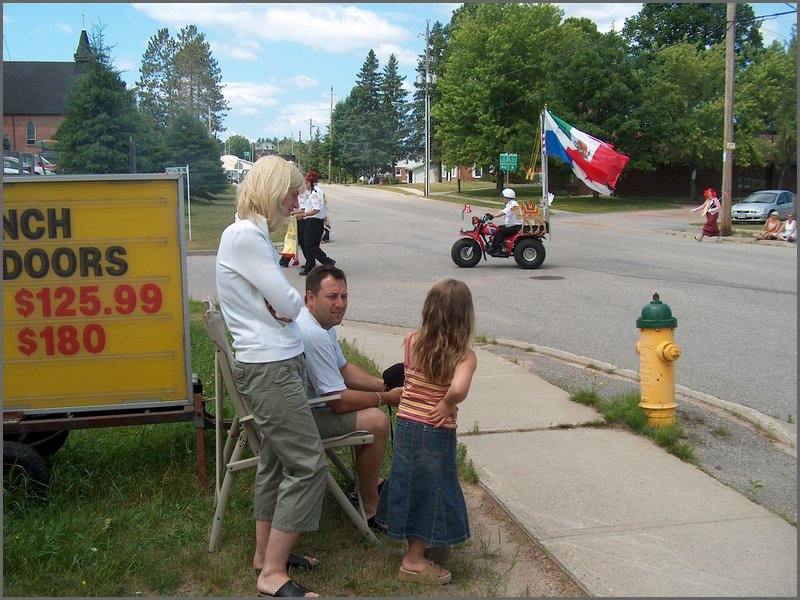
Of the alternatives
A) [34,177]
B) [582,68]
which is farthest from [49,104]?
[34,177]

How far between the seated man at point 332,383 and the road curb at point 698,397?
10.8 feet

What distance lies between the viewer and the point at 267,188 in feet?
11.1

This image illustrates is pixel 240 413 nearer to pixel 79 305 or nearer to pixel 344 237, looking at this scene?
pixel 79 305

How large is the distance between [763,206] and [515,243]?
21.2 metres

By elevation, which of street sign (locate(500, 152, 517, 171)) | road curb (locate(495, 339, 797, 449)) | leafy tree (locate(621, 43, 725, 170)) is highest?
leafy tree (locate(621, 43, 725, 170))

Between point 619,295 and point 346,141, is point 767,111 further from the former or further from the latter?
point 346,141

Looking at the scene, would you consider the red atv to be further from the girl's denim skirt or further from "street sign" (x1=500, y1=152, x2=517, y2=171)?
"street sign" (x1=500, y1=152, x2=517, y2=171)

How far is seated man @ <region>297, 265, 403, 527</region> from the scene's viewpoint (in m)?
3.80

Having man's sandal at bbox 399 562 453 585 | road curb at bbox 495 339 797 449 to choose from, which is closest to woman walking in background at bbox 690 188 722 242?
road curb at bbox 495 339 797 449

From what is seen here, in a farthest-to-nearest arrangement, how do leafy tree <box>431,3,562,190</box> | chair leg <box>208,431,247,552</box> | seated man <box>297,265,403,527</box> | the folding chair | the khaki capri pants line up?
leafy tree <box>431,3,562,190</box> < seated man <box>297,265,403,527</box> < chair leg <box>208,431,247,552</box> < the folding chair < the khaki capri pants

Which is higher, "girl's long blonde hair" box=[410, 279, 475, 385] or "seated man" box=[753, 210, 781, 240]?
"girl's long blonde hair" box=[410, 279, 475, 385]

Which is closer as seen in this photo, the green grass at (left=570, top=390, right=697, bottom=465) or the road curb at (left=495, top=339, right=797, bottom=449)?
the green grass at (left=570, top=390, right=697, bottom=465)

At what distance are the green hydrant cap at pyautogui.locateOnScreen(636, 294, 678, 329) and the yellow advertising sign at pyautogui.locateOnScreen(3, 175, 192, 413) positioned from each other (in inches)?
123

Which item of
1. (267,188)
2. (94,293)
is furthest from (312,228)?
(267,188)
